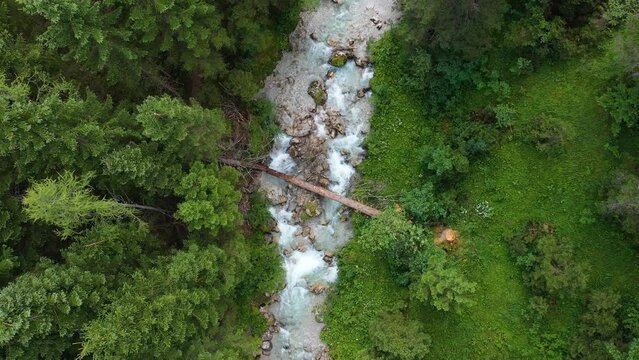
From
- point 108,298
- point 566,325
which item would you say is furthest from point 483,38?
point 108,298

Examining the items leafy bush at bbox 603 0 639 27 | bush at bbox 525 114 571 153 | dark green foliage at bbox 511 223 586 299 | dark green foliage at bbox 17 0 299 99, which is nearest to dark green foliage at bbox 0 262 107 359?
dark green foliage at bbox 17 0 299 99

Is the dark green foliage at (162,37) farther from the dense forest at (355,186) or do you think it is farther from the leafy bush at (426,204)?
the leafy bush at (426,204)

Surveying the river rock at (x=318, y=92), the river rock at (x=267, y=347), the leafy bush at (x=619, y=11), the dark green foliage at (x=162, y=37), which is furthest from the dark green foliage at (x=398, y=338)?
the leafy bush at (x=619, y=11)

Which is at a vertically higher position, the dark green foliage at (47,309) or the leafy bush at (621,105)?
the leafy bush at (621,105)

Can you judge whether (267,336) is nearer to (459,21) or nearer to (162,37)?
(162,37)

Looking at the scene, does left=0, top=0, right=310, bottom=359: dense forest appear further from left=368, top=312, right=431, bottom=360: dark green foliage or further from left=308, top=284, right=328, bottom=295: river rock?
left=368, top=312, right=431, bottom=360: dark green foliage

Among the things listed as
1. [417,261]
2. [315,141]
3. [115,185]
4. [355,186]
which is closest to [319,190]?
[355,186]
